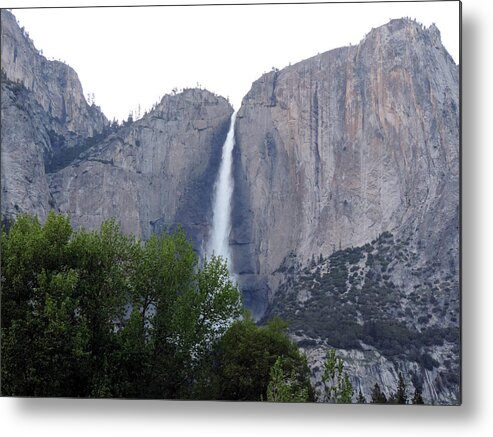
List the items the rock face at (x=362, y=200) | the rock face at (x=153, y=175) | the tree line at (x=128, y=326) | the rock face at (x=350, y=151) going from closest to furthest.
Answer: the rock face at (x=362, y=200) < the rock face at (x=350, y=151) < the tree line at (x=128, y=326) < the rock face at (x=153, y=175)

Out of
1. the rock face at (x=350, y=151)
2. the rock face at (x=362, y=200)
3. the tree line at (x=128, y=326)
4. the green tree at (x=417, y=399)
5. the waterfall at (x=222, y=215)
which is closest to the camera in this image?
the green tree at (x=417, y=399)

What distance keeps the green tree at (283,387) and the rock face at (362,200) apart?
0.33 m

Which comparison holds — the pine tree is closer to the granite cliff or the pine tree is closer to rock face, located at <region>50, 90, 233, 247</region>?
the granite cliff

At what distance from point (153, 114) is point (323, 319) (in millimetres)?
2424

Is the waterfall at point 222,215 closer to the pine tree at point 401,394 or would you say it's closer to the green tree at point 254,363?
the green tree at point 254,363

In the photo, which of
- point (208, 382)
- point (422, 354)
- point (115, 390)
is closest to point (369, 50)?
point (422, 354)

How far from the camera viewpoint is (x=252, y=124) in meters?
7.31

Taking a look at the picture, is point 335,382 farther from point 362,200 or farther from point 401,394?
point 362,200

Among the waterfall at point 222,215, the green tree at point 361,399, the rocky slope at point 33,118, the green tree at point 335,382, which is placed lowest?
the green tree at point 361,399

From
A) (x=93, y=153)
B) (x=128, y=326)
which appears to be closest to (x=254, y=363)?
(x=128, y=326)

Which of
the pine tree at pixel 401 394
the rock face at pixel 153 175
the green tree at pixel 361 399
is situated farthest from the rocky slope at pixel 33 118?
the pine tree at pixel 401 394

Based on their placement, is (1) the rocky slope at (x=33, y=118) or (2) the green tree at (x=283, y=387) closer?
(2) the green tree at (x=283, y=387)

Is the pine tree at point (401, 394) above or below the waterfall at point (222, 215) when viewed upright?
below

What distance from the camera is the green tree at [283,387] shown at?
632 cm
